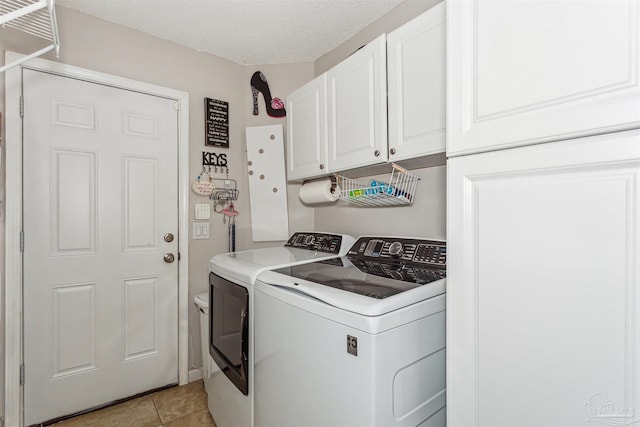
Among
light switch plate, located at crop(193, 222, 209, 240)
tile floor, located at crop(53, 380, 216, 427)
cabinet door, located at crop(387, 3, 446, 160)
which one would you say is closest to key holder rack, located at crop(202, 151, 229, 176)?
light switch plate, located at crop(193, 222, 209, 240)

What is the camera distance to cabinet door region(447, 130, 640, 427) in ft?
2.20

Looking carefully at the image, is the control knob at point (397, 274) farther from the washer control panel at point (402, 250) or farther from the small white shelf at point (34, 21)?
the small white shelf at point (34, 21)

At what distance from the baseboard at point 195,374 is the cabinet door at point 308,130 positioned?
162 cm

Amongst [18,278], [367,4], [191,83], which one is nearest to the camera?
[18,278]

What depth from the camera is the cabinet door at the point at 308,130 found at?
2.03 metres

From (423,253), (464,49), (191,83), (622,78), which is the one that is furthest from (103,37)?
(622,78)

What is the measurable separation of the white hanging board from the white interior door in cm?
58

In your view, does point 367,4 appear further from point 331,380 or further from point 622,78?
point 331,380

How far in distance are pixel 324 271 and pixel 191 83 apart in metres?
1.86

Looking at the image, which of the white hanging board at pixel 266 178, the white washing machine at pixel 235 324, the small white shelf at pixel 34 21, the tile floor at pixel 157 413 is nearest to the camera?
the small white shelf at pixel 34 21

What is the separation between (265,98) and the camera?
265 centimetres

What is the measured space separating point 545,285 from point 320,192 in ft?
5.16

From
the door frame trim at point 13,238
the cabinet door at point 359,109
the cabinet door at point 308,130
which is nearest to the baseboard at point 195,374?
the door frame trim at point 13,238

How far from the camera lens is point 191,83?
241 centimetres
